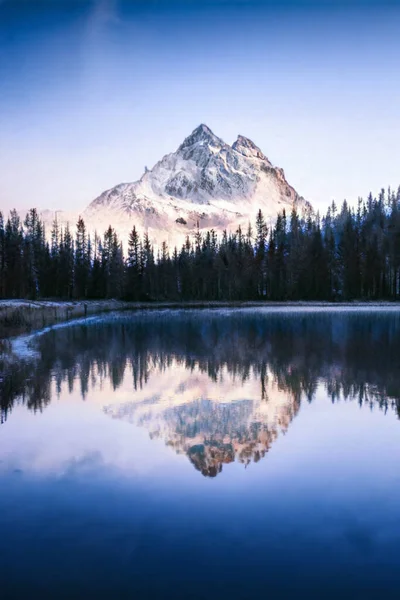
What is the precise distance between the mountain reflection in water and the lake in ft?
0.22

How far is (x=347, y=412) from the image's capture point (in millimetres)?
11961

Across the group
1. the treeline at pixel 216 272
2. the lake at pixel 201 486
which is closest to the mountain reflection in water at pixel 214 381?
the lake at pixel 201 486

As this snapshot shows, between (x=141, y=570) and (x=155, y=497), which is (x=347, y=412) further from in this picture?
(x=141, y=570)

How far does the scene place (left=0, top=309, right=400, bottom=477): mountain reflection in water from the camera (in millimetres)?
10398

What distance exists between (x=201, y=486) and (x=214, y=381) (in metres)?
8.55

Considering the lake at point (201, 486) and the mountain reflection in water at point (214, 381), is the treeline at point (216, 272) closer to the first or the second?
the mountain reflection in water at point (214, 381)

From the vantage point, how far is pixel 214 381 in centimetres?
1616

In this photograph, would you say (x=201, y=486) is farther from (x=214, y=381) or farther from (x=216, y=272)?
(x=216, y=272)

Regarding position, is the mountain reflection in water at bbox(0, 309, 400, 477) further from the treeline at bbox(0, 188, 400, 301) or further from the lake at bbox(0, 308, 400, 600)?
the treeline at bbox(0, 188, 400, 301)

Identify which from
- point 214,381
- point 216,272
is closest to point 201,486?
point 214,381

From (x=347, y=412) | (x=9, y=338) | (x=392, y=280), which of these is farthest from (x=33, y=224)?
(x=347, y=412)

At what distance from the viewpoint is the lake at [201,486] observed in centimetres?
526

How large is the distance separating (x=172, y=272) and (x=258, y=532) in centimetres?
10823

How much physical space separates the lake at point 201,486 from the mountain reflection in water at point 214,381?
7 centimetres
